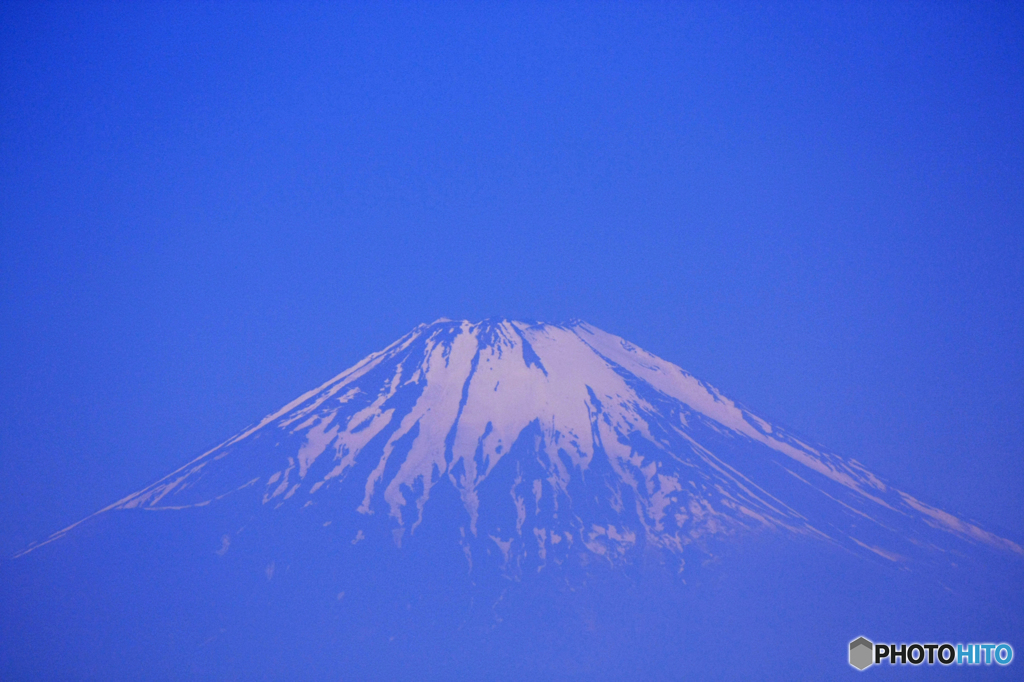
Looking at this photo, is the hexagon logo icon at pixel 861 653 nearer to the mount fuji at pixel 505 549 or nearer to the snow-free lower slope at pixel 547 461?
the mount fuji at pixel 505 549

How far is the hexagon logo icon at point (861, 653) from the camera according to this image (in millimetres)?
6582

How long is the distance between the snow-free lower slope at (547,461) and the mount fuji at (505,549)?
0.02 metres

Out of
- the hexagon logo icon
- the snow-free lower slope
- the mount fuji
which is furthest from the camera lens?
the snow-free lower slope

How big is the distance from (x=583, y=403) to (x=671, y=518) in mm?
1623

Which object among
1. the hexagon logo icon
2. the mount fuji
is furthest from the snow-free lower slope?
the hexagon logo icon

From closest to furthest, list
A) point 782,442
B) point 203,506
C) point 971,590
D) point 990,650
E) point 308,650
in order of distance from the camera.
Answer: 1. point 990,650
2. point 308,650
3. point 971,590
4. point 203,506
5. point 782,442

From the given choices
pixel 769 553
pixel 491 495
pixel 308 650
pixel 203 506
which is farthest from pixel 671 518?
pixel 203 506

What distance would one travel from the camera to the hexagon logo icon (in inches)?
259

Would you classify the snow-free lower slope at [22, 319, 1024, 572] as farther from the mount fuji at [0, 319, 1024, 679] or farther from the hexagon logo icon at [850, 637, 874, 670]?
the hexagon logo icon at [850, 637, 874, 670]

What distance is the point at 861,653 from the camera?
6.61m

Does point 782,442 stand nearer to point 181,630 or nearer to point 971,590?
point 971,590

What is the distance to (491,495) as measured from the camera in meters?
8.68

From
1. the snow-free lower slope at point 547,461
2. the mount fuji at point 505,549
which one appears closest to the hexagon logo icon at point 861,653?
the mount fuji at point 505,549

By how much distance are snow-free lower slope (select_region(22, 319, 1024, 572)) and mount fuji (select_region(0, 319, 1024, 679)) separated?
0.02 metres
